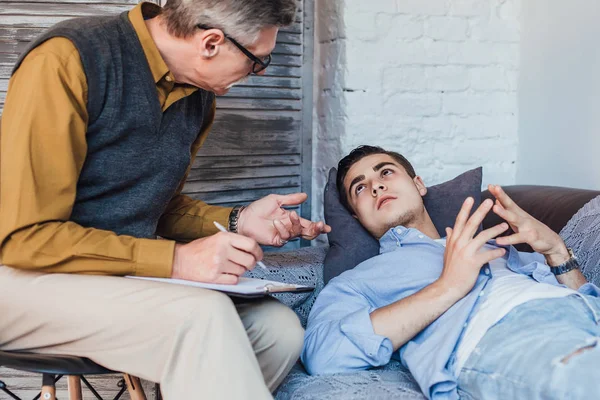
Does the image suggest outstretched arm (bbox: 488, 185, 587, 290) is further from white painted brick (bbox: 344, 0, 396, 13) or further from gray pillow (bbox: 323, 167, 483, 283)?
white painted brick (bbox: 344, 0, 396, 13)

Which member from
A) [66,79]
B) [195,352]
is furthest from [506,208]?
[66,79]

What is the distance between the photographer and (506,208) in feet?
6.01

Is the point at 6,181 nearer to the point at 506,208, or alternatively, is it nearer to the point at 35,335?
the point at 35,335

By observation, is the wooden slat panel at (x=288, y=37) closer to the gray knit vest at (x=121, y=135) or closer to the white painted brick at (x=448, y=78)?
the white painted brick at (x=448, y=78)

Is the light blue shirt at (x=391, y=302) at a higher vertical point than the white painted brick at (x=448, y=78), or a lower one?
lower

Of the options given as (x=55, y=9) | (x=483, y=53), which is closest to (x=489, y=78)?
(x=483, y=53)

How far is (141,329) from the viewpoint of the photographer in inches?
48.9

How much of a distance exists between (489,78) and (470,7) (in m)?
0.29

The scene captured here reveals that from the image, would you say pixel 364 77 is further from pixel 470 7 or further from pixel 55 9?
pixel 55 9

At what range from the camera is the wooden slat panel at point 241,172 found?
8.36 feet

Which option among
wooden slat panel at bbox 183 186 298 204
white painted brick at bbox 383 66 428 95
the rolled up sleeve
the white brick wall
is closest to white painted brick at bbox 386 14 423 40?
the white brick wall

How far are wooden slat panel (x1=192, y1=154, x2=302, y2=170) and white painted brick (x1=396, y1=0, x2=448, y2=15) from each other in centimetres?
70

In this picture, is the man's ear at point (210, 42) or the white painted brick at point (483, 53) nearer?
the man's ear at point (210, 42)

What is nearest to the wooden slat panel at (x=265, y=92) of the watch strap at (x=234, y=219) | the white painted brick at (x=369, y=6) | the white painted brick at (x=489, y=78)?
the white painted brick at (x=369, y=6)
